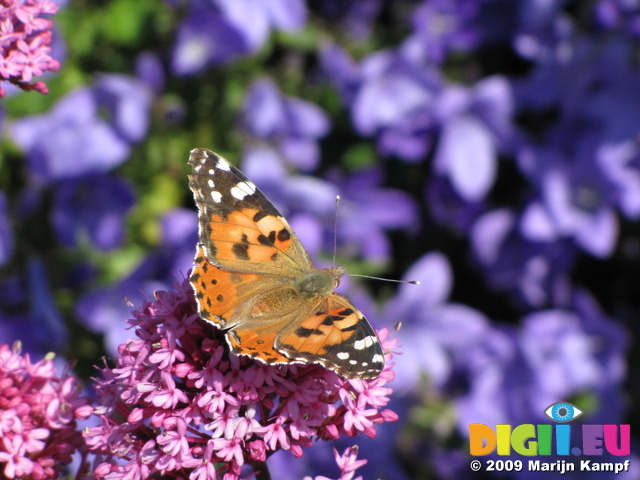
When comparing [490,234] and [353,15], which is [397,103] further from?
[490,234]

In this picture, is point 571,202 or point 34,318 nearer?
point 34,318

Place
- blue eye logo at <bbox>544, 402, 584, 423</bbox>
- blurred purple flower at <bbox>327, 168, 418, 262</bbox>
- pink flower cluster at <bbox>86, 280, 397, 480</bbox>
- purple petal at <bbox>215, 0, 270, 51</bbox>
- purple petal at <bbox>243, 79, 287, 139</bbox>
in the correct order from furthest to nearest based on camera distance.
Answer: blurred purple flower at <bbox>327, 168, 418, 262</bbox>, purple petal at <bbox>243, 79, 287, 139</bbox>, purple petal at <bbox>215, 0, 270, 51</bbox>, blue eye logo at <bbox>544, 402, 584, 423</bbox>, pink flower cluster at <bbox>86, 280, 397, 480</bbox>

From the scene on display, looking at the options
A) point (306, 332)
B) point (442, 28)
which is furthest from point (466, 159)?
point (306, 332)

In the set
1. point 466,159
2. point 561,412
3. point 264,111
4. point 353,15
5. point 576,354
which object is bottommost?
point 561,412

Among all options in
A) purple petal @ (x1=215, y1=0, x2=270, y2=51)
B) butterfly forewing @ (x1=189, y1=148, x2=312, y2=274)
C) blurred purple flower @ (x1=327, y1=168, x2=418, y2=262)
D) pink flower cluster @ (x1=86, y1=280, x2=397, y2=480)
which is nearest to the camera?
pink flower cluster @ (x1=86, y1=280, x2=397, y2=480)

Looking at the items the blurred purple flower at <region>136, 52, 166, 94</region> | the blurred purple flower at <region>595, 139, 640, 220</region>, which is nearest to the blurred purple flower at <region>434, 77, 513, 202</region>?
the blurred purple flower at <region>595, 139, 640, 220</region>

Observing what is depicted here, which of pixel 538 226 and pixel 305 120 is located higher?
pixel 305 120

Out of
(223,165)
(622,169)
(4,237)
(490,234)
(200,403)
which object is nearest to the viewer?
(200,403)

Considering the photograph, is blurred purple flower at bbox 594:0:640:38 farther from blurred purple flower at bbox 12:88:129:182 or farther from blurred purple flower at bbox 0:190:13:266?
blurred purple flower at bbox 0:190:13:266
